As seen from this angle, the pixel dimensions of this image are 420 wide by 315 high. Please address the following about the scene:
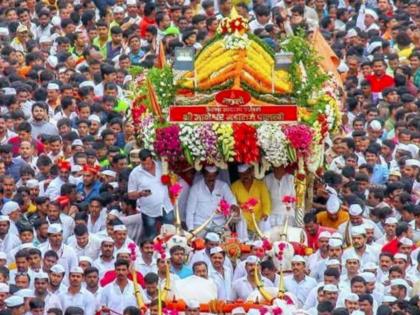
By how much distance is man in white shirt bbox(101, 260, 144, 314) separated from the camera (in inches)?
1487

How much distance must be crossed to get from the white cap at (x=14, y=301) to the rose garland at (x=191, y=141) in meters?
3.75

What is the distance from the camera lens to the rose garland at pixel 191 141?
39625mm

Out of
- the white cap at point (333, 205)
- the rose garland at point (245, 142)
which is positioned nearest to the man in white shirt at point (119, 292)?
the rose garland at point (245, 142)

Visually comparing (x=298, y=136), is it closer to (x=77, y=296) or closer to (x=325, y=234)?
(x=325, y=234)

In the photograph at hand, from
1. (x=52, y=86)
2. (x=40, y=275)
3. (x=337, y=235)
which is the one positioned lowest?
(x=40, y=275)

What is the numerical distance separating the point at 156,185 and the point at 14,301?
4027 millimetres

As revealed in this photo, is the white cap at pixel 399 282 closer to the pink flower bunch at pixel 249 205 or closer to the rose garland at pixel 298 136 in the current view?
the rose garland at pixel 298 136

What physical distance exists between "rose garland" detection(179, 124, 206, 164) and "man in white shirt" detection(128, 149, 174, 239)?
2.56 ft

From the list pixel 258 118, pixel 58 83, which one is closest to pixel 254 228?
pixel 258 118

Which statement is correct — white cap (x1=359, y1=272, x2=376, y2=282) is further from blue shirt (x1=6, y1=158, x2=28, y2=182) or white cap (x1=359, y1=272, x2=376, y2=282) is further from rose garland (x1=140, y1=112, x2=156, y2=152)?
blue shirt (x1=6, y1=158, x2=28, y2=182)

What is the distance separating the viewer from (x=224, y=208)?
39.6 m

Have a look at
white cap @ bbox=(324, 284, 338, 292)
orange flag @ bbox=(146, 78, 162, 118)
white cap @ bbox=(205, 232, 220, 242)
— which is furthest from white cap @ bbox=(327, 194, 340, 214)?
white cap @ bbox=(324, 284, 338, 292)

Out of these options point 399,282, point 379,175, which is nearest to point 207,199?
point 399,282

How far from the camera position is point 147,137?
3997 cm
